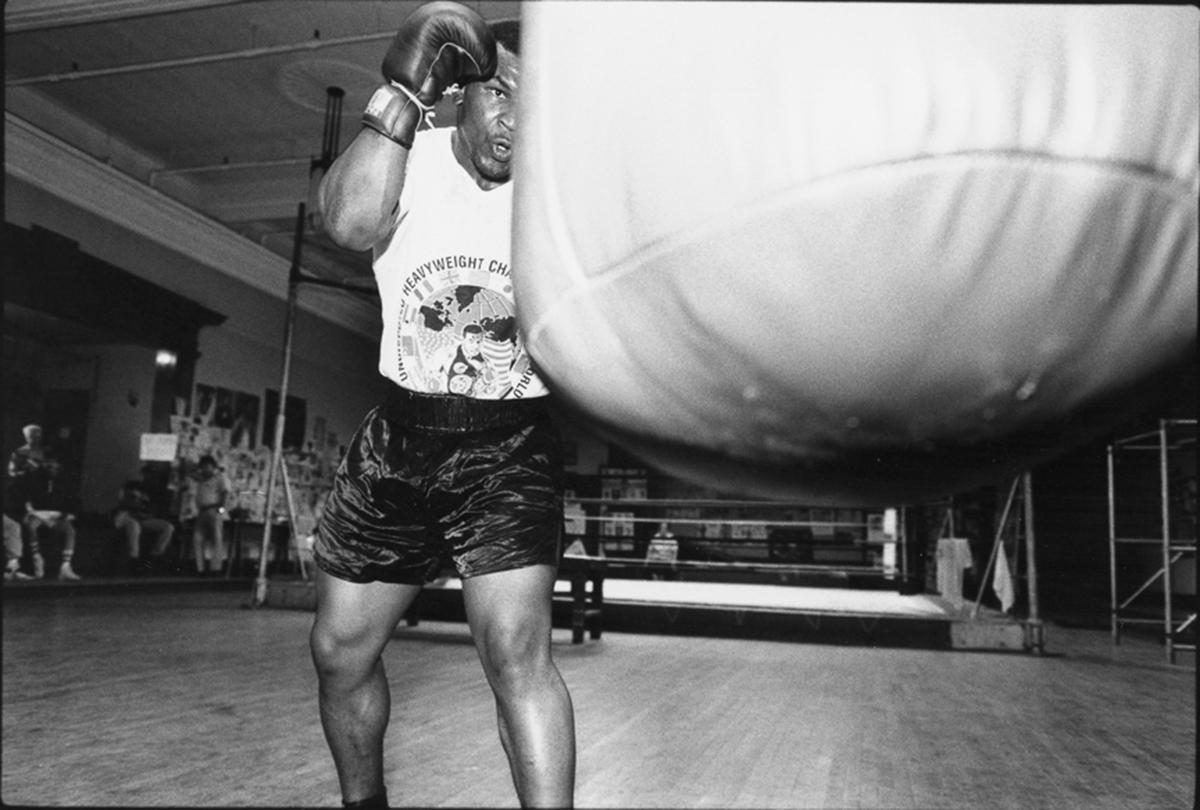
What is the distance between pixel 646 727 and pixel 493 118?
1749mm

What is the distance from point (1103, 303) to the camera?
1.61ft

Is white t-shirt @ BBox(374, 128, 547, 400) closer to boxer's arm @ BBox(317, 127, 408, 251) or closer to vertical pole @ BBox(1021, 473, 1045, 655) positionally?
boxer's arm @ BBox(317, 127, 408, 251)

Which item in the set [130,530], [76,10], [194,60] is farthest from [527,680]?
[130,530]

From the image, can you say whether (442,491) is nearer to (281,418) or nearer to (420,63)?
(420,63)

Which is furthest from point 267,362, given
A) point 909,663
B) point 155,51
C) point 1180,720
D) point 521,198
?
point 521,198

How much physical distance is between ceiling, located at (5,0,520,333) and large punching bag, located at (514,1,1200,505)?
4.40 metres

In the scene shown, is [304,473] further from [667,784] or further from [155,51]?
[667,784]

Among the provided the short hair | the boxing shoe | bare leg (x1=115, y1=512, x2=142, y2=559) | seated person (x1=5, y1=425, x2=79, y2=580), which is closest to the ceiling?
seated person (x1=5, y1=425, x2=79, y2=580)

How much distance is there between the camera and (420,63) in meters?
1.01

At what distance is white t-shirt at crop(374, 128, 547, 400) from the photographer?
3.95 feet

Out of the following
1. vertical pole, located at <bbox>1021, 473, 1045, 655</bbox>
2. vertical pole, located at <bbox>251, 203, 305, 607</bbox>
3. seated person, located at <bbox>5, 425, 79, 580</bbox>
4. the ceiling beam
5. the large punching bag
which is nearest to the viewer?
the large punching bag

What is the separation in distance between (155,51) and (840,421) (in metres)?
6.61

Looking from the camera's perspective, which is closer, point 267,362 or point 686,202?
point 686,202

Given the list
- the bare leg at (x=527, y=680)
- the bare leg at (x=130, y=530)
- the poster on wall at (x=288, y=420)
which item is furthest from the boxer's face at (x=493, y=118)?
the poster on wall at (x=288, y=420)
